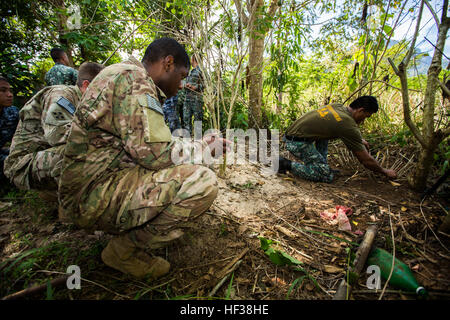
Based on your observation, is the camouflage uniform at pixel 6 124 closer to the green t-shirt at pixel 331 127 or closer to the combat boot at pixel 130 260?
the combat boot at pixel 130 260

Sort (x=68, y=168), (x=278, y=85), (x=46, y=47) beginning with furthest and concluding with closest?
(x=46, y=47) < (x=278, y=85) < (x=68, y=168)

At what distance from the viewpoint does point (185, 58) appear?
1.41 m

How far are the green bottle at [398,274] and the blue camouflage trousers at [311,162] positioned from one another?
1602 mm

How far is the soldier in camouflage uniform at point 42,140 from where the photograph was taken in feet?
5.20

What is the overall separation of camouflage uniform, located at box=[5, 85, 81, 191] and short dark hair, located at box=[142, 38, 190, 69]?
95 cm

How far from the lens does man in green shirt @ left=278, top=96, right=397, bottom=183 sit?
104 inches

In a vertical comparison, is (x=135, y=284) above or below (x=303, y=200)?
below

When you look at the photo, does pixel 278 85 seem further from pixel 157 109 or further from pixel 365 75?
pixel 157 109

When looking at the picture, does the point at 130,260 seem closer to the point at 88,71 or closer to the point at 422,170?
the point at 88,71

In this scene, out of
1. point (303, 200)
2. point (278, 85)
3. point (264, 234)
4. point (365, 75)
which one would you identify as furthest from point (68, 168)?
point (365, 75)

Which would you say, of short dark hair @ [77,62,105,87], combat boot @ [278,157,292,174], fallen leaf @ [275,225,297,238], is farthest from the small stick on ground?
short dark hair @ [77,62,105,87]

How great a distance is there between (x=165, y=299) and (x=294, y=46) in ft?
12.2

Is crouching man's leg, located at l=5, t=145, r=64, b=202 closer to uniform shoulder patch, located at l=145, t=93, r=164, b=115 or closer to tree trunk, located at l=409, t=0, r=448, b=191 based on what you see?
uniform shoulder patch, located at l=145, t=93, r=164, b=115

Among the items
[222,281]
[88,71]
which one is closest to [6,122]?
[88,71]
